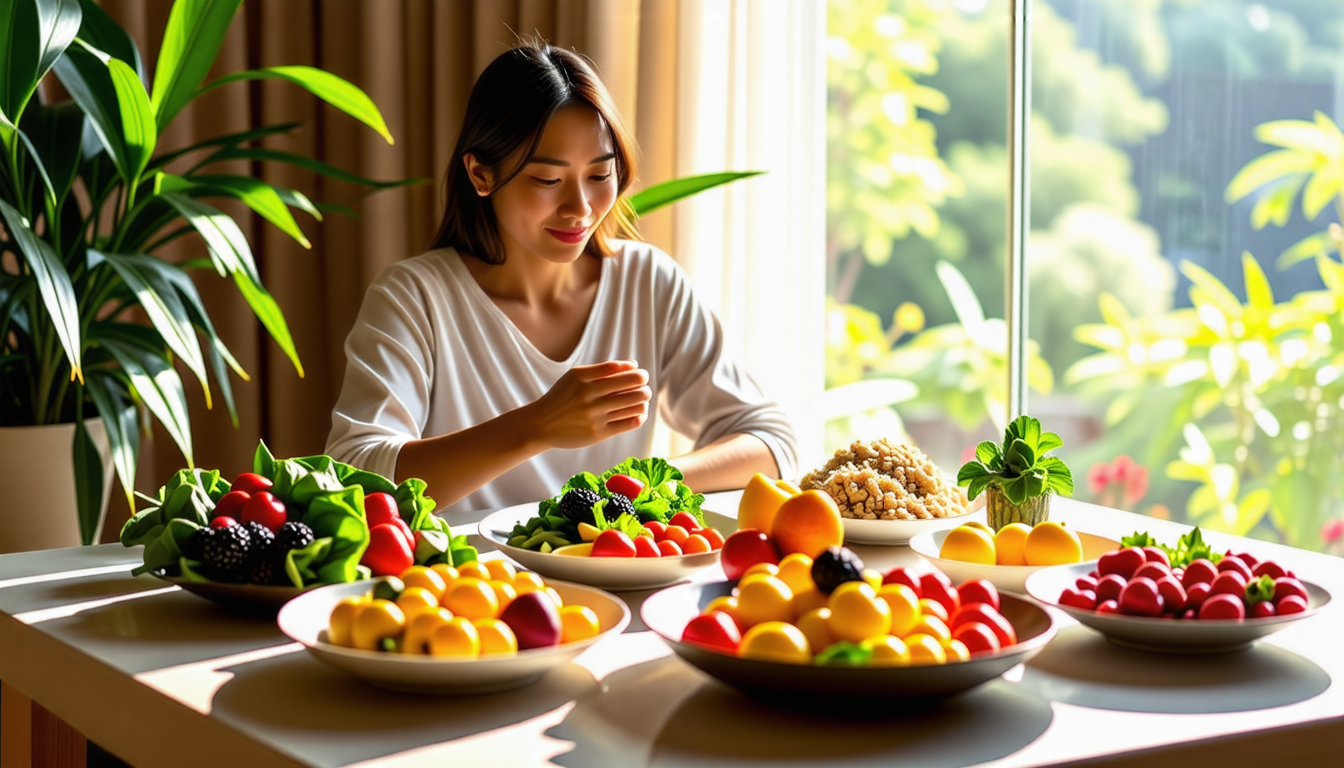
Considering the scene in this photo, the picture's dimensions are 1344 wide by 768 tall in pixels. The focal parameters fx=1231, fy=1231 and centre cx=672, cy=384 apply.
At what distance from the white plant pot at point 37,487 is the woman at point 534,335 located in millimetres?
627

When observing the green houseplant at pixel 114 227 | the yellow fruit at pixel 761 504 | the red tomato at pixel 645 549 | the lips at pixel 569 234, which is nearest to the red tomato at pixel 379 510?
the red tomato at pixel 645 549

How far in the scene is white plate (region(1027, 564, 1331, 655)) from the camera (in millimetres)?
914

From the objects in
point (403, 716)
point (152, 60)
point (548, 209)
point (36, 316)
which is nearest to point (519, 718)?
point (403, 716)

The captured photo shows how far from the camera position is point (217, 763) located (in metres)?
0.81

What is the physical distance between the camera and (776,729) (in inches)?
31.3

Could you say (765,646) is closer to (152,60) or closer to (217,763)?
(217,763)

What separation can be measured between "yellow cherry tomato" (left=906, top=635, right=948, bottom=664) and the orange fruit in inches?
10.2

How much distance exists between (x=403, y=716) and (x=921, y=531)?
68 centimetres

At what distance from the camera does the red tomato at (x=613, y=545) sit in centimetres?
113

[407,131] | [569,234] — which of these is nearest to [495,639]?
[569,234]

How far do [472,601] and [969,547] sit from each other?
0.51 m

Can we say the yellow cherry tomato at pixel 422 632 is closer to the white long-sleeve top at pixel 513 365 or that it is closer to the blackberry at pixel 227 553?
the blackberry at pixel 227 553

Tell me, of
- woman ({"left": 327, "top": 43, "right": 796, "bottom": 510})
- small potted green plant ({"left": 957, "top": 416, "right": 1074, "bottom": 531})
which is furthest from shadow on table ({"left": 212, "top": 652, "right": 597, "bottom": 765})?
woman ({"left": 327, "top": 43, "right": 796, "bottom": 510})

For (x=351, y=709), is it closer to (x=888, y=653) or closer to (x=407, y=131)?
(x=888, y=653)
